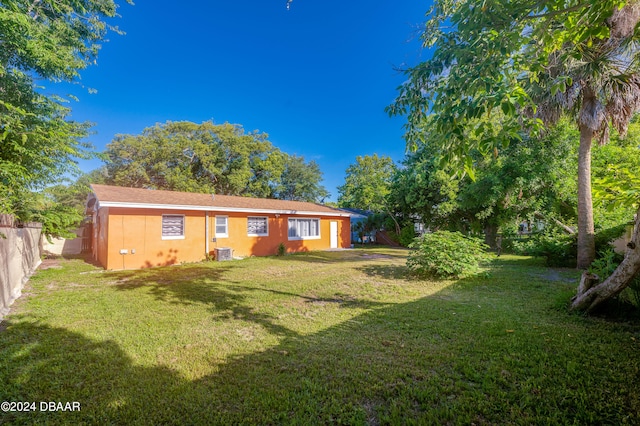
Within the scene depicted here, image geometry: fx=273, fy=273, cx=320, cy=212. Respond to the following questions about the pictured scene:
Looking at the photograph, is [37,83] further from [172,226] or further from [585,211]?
[585,211]

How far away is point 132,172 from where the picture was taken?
26.8 metres

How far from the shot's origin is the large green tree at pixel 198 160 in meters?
27.3

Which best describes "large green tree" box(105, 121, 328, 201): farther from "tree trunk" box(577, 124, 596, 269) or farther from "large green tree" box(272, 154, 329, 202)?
"tree trunk" box(577, 124, 596, 269)

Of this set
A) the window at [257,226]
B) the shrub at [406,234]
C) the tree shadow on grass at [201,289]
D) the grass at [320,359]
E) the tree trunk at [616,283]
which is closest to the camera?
the grass at [320,359]

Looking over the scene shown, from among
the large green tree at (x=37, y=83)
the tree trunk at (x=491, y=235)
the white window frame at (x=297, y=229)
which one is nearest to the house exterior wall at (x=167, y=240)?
the white window frame at (x=297, y=229)

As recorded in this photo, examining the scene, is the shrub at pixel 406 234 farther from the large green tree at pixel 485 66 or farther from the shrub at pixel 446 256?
the large green tree at pixel 485 66

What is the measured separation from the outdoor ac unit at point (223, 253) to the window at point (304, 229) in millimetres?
4270

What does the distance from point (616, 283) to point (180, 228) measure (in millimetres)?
13873

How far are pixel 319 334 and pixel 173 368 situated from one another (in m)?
2.04

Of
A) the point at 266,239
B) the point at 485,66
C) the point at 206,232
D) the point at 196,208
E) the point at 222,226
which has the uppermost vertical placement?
the point at 485,66

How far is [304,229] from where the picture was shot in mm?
17422

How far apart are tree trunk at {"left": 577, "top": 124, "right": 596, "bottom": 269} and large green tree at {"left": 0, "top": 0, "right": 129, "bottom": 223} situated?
1584 centimetres

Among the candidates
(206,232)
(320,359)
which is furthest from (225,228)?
(320,359)

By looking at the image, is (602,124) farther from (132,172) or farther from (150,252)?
(132,172)
